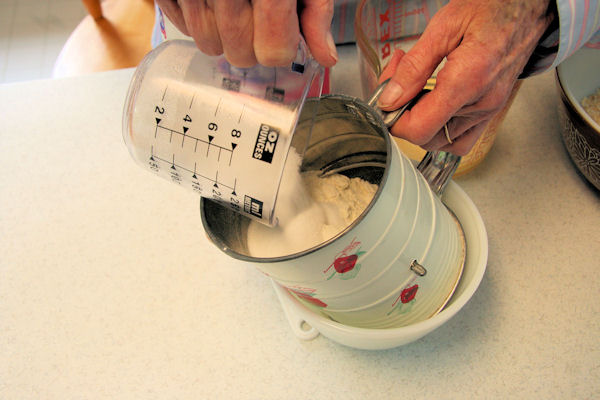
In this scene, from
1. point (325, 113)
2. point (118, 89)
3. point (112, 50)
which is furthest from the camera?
point (112, 50)

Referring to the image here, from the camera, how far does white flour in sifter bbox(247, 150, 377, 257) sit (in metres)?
0.42

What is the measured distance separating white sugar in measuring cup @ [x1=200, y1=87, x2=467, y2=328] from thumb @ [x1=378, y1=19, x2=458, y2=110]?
0.01m

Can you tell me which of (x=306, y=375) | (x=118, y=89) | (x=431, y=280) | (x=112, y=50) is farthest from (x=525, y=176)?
(x=112, y=50)

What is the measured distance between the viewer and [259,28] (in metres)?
0.34

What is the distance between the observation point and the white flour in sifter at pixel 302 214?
422 millimetres

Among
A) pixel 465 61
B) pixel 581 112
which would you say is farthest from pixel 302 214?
pixel 581 112

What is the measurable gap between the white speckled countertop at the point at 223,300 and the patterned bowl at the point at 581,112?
0.07 metres

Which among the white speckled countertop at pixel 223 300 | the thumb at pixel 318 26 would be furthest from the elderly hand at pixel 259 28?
the white speckled countertop at pixel 223 300

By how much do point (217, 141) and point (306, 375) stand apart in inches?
12.8

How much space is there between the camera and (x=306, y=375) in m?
0.53

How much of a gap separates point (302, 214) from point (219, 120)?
0.44 ft

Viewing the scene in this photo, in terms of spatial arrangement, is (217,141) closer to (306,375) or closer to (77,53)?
(306,375)

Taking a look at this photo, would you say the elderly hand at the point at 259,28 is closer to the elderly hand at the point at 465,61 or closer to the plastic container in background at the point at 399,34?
the elderly hand at the point at 465,61

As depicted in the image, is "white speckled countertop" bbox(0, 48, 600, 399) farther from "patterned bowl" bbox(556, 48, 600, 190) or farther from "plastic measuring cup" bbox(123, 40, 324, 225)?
"plastic measuring cup" bbox(123, 40, 324, 225)
